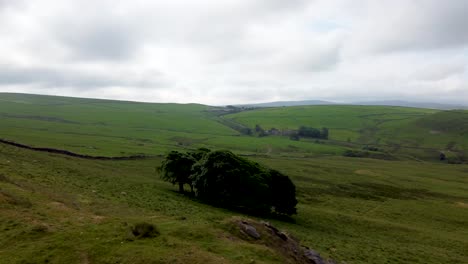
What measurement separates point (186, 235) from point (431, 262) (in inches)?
1343

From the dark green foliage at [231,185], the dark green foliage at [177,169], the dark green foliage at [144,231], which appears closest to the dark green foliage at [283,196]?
the dark green foliage at [231,185]

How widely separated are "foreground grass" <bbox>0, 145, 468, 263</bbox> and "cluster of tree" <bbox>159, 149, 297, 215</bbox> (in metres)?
3.95

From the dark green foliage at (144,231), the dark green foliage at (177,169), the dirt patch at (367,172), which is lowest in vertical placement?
the dirt patch at (367,172)

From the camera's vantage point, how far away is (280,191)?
63125mm

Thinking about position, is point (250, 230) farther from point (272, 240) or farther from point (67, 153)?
point (67, 153)

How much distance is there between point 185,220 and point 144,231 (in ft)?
33.0

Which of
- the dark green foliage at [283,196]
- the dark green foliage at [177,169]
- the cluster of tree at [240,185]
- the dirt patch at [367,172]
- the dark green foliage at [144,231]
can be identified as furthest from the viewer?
the dirt patch at [367,172]

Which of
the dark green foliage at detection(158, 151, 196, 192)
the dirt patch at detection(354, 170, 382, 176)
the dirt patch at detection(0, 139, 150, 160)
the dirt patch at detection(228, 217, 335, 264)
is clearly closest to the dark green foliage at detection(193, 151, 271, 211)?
the dark green foliage at detection(158, 151, 196, 192)

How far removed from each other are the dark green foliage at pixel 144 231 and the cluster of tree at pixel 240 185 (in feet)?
110

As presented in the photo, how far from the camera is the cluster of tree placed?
60.3 metres

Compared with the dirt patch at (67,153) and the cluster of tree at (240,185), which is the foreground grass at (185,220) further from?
the dirt patch at (67,153)

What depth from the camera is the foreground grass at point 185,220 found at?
2459 centimetres

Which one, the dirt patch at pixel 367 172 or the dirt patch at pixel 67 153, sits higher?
the dirt patch at pixel 67 153

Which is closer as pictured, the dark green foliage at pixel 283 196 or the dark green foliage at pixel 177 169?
the dark green foliage at pixel 283 196
